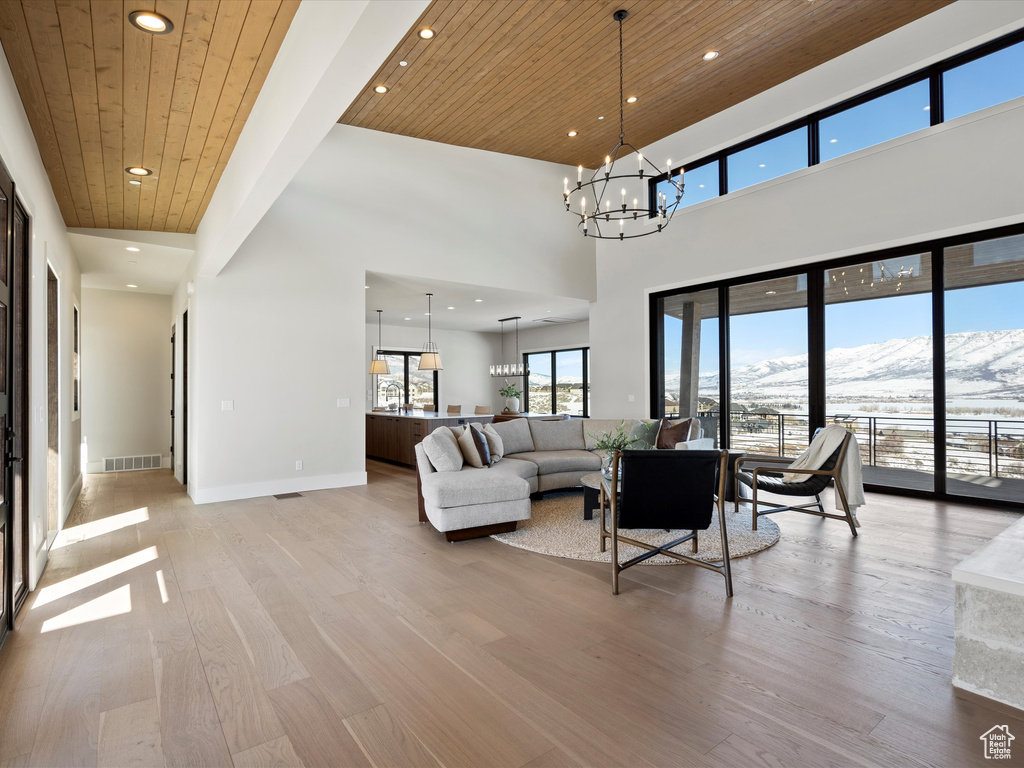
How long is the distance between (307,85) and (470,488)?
285 centimetres

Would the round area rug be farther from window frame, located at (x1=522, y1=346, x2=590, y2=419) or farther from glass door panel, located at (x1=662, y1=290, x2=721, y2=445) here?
window frame, located at (x1=522, y1=346, x2=590, y2=419)

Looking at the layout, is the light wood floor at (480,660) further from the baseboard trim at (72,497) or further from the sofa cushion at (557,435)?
the sofa cushion at (557,435)

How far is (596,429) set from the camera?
6578 mm

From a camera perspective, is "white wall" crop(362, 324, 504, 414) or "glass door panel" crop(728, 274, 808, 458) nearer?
"glass door panel" crop(728, 274, 808, 458)

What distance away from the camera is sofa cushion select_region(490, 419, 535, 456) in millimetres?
6078

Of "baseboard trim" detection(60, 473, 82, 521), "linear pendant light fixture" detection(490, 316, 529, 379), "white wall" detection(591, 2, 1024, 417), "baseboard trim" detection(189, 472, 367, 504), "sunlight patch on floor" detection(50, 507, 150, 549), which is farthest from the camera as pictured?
"linear pendant light fixture" detection(490, 316, 529, 379)

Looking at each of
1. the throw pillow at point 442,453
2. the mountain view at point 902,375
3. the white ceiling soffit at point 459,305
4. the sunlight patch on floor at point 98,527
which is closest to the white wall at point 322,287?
the white ceiling soffit at point 459,305

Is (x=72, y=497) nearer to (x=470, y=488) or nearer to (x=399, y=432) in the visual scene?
(x=399, y=432)

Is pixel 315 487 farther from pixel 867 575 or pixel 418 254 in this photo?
pixel 867 575

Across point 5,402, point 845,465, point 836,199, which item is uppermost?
point 836,199

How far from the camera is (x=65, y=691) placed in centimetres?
217

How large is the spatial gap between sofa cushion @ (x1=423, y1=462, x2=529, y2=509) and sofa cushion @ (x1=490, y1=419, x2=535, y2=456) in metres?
1.50

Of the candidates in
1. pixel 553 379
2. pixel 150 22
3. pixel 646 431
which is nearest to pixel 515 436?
pixel 646 431

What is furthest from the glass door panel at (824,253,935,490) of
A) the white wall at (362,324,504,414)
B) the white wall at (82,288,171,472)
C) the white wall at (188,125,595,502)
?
the white wall at (82,288,171,472)
